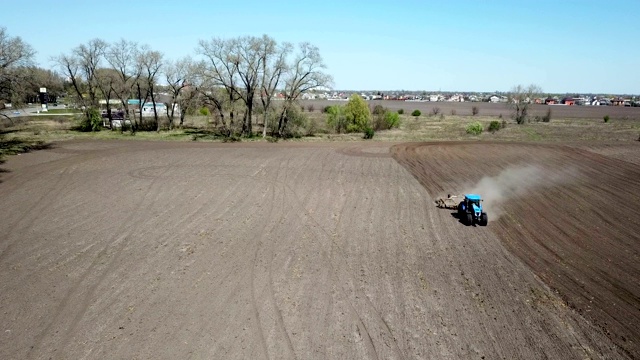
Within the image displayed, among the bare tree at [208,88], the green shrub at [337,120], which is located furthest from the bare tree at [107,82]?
the green shrub at [337,120]

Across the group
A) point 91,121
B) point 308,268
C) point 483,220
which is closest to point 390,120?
point 91,121

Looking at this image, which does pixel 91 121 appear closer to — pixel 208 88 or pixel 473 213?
pixel 208 88

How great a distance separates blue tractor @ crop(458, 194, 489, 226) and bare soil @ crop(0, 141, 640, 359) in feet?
1.96

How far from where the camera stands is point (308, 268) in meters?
15.0

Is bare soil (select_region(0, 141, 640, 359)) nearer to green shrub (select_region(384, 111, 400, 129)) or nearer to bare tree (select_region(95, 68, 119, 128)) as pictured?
bare tree (select_region(95, 68, 119, 128))

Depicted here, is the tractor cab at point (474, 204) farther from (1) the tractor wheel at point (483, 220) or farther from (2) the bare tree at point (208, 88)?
(2) the bare tree at point (208, 88)

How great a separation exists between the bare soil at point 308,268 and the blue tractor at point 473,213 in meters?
0.60

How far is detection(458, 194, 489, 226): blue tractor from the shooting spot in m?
19.4

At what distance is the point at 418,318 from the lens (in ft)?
39.2

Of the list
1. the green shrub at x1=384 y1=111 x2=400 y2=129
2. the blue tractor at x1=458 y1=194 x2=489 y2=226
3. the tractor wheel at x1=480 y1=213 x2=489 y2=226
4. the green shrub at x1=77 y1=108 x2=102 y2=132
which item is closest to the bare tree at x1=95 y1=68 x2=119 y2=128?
the green shrub at x1=77 y1=108 x2=102 y2=132

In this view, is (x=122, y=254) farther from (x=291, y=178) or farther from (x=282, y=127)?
(x=282, y=127)

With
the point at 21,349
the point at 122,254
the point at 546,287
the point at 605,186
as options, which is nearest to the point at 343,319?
the point at 546,287

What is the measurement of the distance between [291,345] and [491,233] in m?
12.0

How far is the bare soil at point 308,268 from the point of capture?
432 inches
